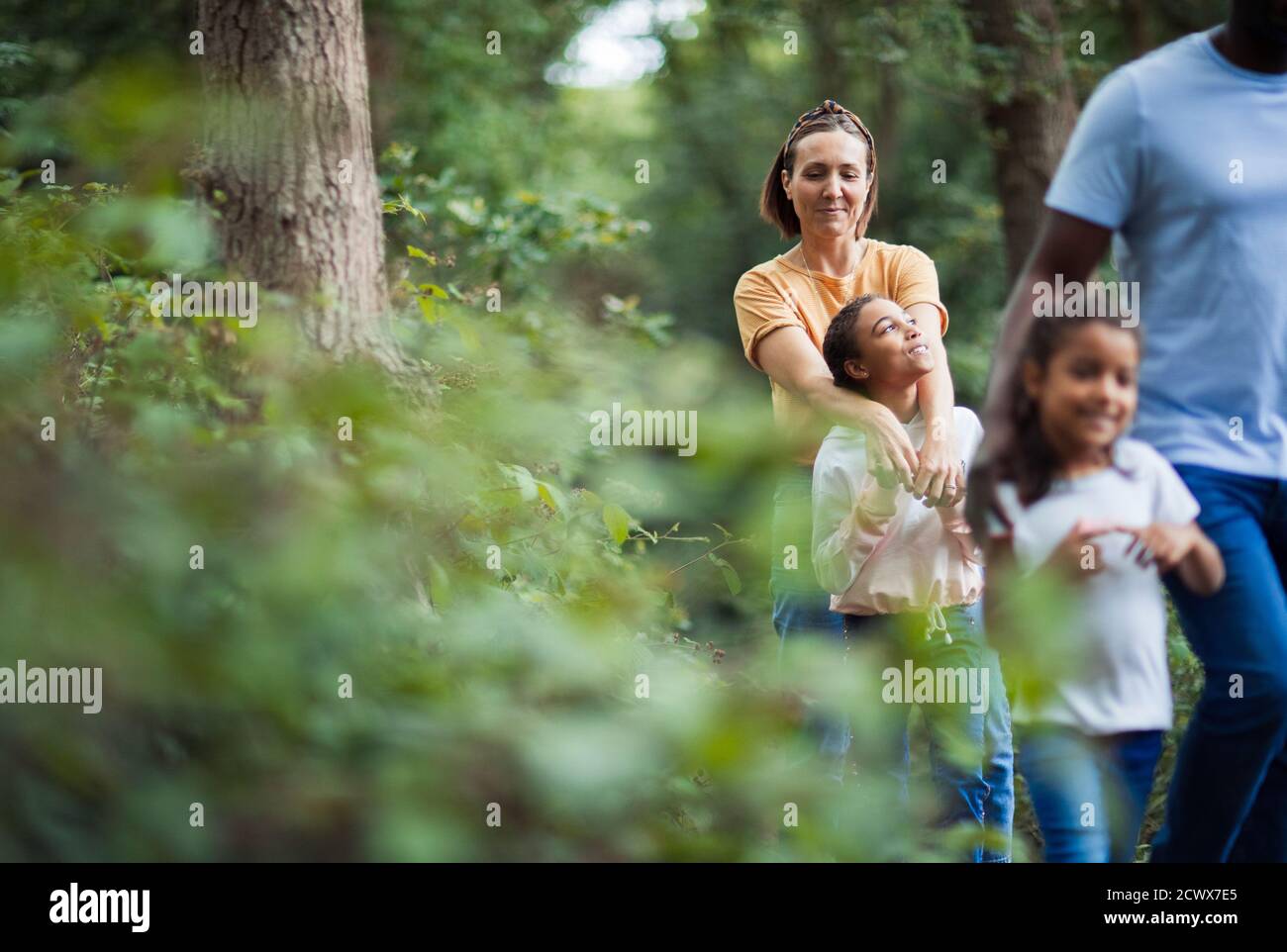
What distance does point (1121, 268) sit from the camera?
9.43ft

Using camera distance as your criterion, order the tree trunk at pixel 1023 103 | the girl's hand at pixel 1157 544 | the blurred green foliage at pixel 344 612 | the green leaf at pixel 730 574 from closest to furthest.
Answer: the blurred green foliage at pixel 344 612
the green leaf at pixel 730 574
the girl's hand at pixel 1157 544
the tree trunk at pixel 1023 103

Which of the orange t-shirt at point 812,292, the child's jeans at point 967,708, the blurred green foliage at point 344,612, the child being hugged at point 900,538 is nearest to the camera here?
the blurred green foliage at point 344,612

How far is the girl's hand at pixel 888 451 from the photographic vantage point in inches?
131

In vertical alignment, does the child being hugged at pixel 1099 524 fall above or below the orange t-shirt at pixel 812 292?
below

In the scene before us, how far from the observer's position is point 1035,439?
8.86 ft

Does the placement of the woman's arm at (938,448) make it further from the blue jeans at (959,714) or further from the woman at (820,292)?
the blue jeans at (959,714)

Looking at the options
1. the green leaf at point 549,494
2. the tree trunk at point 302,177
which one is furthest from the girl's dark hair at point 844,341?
the tree trunk at point 302,177

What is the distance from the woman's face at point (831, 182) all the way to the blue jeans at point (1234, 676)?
1.49 metres

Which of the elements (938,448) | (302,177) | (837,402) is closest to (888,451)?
(938,448)

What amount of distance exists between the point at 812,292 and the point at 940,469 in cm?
83

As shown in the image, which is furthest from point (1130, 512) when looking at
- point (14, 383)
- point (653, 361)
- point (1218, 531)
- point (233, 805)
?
point (14, 383)

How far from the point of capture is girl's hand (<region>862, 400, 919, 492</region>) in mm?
3330

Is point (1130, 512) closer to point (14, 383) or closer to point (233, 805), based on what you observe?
point (233, 805)
